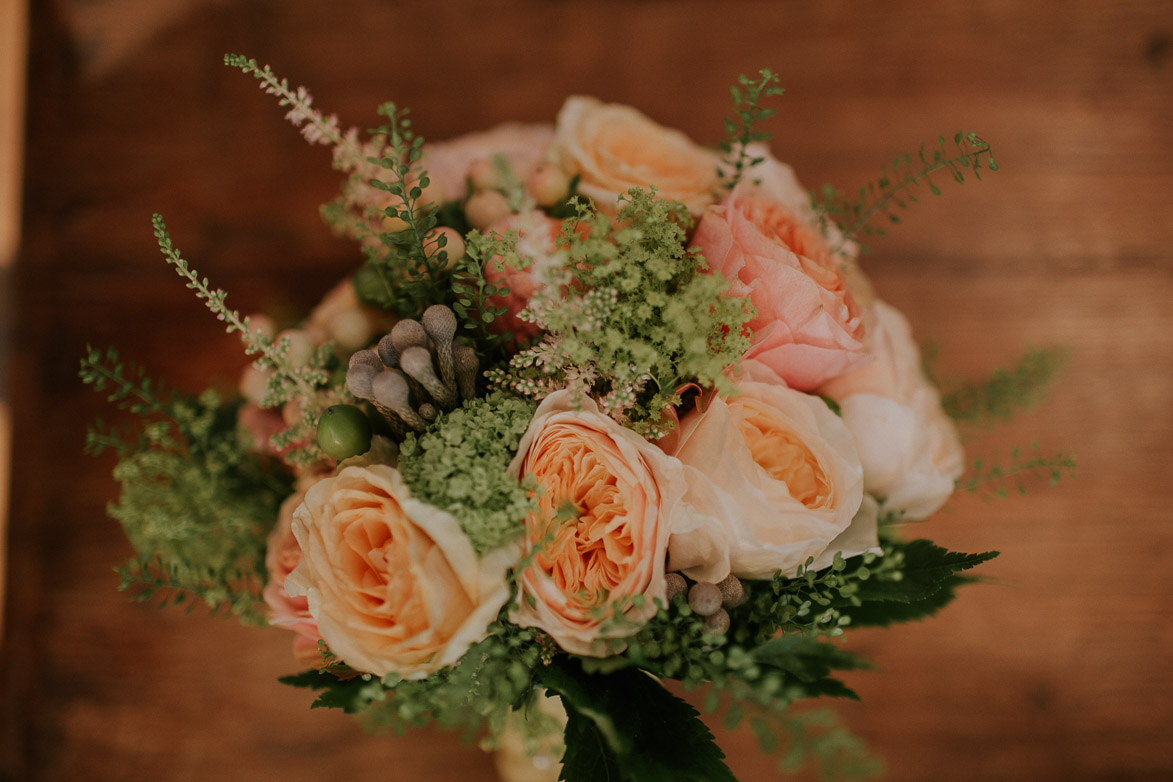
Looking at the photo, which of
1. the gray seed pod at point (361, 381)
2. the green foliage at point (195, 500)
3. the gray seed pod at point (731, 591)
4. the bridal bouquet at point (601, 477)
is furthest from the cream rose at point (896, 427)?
the green foliage at point (195, 500)

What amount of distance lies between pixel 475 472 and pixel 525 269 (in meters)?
0.16

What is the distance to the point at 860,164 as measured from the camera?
965 mm

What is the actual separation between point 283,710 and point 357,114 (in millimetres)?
800

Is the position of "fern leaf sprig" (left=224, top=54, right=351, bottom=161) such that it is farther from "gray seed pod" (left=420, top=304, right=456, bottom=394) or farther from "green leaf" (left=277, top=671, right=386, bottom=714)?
"green leaf" (left=277, top=671, right=386, bottom=714)

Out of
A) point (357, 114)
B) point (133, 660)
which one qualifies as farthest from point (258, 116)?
point (133, 660)

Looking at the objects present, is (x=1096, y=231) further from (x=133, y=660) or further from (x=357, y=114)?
(x=133, y=660)

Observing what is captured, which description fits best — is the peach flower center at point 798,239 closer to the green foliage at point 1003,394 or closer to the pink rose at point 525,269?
the pink rose at point 525,269

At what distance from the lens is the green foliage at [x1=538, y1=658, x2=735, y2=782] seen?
17.9 inches

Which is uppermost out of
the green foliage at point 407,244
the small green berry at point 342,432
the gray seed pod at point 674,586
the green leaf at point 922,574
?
the green foliage at point 407,244

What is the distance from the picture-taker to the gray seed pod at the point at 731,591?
19.6 inches

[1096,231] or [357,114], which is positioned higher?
[357,114]

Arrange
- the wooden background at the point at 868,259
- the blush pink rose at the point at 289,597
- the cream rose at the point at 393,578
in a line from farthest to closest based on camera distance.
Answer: the wooden background at the point at 868,259
the blush pink rose at the point at 289,597
the cream rose at the point at 393,578

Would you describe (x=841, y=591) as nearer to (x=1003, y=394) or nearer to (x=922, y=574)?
(x=922, y=574)

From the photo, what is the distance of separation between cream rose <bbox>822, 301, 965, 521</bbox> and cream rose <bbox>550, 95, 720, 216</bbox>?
0.65 ft
